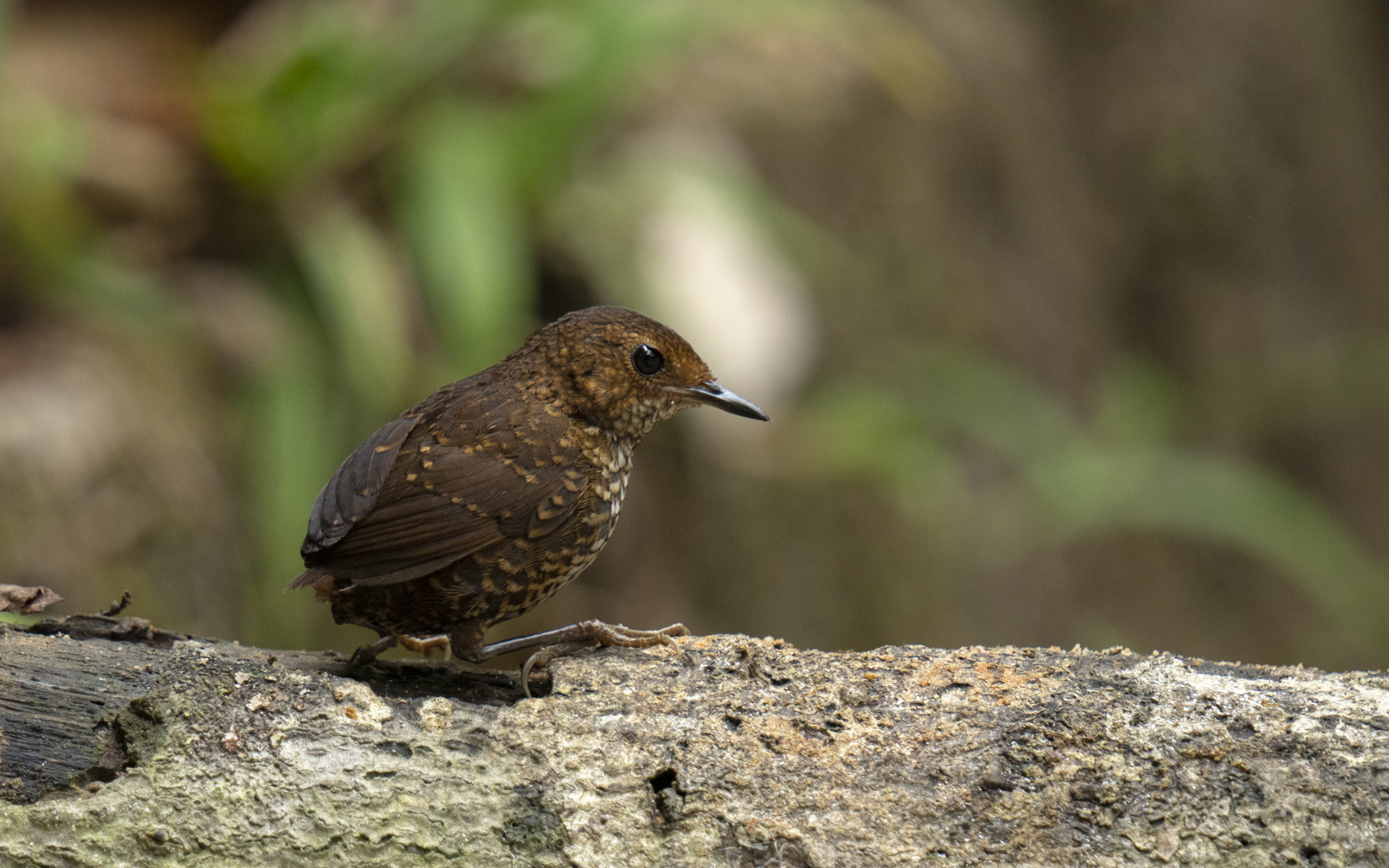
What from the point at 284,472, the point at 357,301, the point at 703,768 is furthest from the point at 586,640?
the point at 357,301

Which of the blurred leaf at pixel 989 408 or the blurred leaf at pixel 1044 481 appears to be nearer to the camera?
→ the blurred leaf at pixel 1044 481

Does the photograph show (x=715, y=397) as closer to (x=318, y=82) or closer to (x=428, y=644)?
(x=428, y=644)

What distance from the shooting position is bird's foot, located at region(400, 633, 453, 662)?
3068mm

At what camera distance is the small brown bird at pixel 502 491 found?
8.47 ft

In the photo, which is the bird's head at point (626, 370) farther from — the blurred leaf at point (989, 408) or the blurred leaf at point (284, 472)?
the blurred leaf at point (989, 408)

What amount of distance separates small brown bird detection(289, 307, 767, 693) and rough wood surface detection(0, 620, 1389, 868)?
0.92ft

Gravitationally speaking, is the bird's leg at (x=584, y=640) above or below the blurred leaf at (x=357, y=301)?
below

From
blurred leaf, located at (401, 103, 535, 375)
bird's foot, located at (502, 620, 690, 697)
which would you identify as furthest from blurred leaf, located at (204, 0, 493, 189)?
bird's foot, located at (502, 620, 690, 697)

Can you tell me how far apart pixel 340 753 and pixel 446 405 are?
848 millimetres

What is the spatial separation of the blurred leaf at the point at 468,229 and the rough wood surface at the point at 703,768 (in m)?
2.58

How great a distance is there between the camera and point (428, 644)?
10.2 ft

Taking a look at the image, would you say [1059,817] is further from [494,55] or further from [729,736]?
[494,55]

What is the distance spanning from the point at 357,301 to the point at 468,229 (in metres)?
0.49

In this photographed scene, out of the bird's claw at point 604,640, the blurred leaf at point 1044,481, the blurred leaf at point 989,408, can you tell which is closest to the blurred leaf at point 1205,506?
the blurred leaf at point 1044,481
